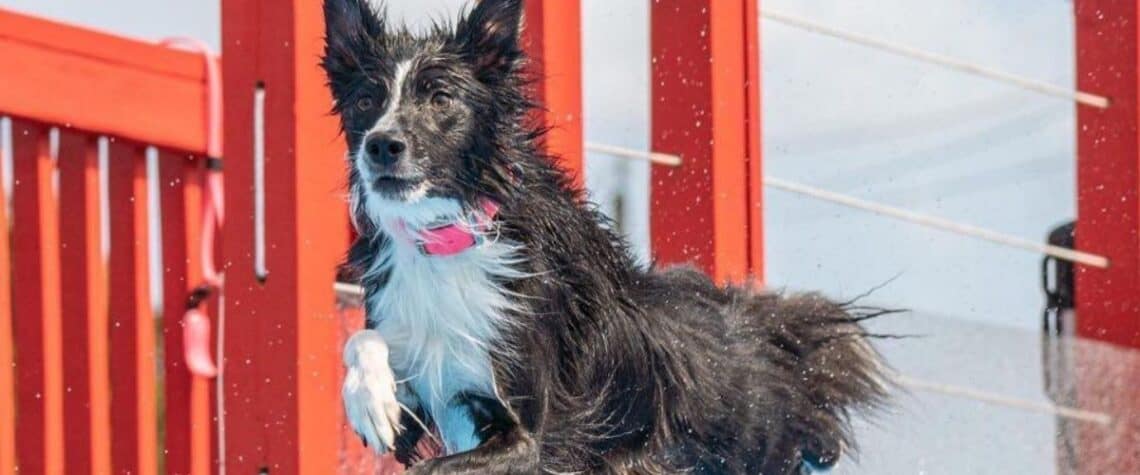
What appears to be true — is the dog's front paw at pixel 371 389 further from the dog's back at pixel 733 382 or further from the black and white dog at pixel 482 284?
the dog's back at pixel 733 382

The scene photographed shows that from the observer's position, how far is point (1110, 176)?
24.3 feet

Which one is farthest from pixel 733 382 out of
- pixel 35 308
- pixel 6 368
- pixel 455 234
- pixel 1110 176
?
pixel 1110 176

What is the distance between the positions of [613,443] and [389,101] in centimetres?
99

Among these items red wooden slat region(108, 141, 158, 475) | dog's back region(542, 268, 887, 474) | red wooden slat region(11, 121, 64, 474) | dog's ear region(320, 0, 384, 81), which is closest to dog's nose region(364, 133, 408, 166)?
dog's ear region(320, 0, 384, 81)

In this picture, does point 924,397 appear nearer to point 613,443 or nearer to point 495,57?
point 613,443

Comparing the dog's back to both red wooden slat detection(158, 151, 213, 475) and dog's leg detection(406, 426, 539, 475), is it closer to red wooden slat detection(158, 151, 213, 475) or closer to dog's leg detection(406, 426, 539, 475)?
dog's leg detection(406, 426, 539, 475)

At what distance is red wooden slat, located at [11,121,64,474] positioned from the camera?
231 inches

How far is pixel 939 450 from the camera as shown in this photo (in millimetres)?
6305

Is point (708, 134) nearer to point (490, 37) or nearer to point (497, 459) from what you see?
point (490, 37)

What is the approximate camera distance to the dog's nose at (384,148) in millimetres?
4207

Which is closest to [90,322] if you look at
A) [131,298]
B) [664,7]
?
[131,298]

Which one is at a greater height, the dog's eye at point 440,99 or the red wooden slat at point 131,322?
the dog's eye at point 440,99

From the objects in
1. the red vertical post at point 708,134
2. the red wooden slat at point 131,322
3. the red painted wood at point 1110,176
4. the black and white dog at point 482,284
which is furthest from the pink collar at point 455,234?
the red painted wood at point 1110,176

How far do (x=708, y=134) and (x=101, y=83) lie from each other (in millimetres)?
1711
